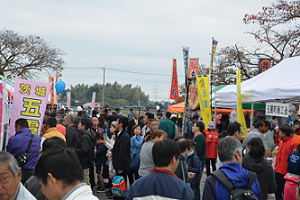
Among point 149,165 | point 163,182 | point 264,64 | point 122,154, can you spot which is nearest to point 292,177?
point 149,165

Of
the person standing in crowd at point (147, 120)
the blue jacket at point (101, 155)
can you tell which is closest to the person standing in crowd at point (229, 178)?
the blue jacket at point (101, 155)

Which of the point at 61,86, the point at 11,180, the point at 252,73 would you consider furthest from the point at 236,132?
the point at 252,73

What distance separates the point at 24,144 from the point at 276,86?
651 cm

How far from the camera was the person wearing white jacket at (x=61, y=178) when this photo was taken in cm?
172

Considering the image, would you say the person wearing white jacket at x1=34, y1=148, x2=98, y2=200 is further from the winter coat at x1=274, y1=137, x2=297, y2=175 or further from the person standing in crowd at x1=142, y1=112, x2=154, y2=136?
the person standing in crowd at x1=142, y1=112, x2=154, y2=136

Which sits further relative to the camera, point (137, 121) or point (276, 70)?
point (137, 121)

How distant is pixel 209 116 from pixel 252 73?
11.8 metres

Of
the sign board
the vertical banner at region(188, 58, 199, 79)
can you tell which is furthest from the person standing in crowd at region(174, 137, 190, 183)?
the vertical banner at region(188, 58, 199, 79)

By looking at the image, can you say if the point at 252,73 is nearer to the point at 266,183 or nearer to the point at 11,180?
the point at 266,183

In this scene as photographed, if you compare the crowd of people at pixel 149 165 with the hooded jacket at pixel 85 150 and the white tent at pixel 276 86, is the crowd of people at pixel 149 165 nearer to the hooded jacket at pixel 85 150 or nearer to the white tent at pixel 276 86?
the hooded jacket at pixel 85 150

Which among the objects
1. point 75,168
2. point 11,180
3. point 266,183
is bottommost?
point 266,183

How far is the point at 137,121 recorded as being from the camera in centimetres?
1257

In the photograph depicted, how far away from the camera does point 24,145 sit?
4.81m

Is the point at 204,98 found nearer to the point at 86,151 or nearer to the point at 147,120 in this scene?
the point at 147,120
